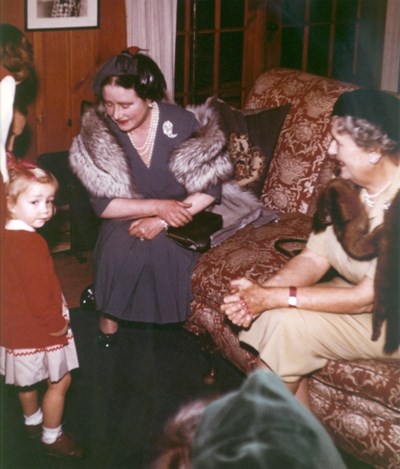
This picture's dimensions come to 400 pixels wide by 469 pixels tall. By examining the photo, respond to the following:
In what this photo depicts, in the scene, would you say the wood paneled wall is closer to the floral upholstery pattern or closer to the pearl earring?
the floral upholstery pattern

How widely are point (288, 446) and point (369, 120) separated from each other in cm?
115

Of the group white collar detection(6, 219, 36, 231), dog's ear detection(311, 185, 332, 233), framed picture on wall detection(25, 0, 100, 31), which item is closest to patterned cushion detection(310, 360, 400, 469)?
dog's ear detection(311, 185, 332, 233)

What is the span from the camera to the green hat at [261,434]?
0.65 metres

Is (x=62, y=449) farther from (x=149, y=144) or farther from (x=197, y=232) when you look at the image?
(x=149, y=144)

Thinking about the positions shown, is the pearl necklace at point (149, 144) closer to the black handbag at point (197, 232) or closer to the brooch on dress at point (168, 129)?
the brooch on dress at point (168, 129)

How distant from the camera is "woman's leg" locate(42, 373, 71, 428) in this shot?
5.85 ft

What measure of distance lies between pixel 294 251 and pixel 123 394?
0.68 metres

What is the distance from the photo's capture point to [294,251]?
2135mm

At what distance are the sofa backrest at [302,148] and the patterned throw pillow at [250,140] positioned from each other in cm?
3

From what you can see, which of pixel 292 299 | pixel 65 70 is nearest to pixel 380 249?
pixel 292 299

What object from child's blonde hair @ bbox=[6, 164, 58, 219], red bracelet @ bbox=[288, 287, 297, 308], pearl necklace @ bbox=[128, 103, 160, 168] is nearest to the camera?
child's blonde hair @ bbox=[6, 164, 58, 219]

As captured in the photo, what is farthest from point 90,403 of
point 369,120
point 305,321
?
point 369,120

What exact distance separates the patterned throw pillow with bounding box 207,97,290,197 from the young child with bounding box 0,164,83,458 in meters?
0.93

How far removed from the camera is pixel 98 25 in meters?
3.08
